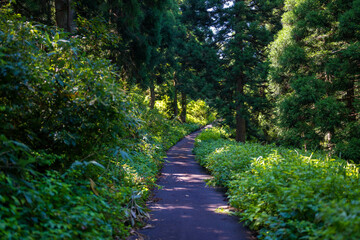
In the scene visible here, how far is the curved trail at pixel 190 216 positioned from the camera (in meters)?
3.85

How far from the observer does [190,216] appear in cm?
465

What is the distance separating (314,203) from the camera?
3059 millimetres

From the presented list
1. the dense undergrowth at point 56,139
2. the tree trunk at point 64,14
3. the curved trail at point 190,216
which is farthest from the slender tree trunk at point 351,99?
the tree trunk at point 64,14

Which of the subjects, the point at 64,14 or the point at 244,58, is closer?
the point at 64,14

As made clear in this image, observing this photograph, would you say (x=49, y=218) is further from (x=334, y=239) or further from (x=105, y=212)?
(x=334, y=239)

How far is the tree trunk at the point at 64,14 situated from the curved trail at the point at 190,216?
5.10m

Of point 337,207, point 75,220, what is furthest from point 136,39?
point 337,207

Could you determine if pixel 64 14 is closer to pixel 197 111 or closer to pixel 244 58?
pixel 244 58

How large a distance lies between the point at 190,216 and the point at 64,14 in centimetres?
614

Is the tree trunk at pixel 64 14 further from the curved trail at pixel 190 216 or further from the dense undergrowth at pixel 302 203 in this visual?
the dense undergrowth at pixel 302 203

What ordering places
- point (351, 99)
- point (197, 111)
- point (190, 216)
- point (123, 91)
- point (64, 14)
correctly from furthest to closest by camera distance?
1. point (197, 111)
2. point (351, 99)
3. point (64, 14)
4. point (190, 216)
5. point (123, 91)

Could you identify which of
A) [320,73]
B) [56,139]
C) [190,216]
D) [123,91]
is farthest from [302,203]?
[320,73]

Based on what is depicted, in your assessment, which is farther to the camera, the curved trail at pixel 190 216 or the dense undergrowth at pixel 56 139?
the curved trail at pixel 190 216

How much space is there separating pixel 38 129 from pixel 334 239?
3.88 m
